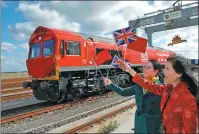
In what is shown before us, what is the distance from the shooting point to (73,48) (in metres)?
13.5

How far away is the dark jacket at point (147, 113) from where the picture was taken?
11.1 feet

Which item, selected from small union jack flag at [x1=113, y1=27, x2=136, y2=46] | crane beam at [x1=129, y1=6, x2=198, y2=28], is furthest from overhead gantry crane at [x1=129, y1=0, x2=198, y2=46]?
small union jack flag at [x1=113, y1=27, x2=136, y2=46]

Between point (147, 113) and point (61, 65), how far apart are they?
31.9 feet

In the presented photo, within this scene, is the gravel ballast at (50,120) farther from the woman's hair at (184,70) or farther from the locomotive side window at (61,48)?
the woman's hair at (184,70)

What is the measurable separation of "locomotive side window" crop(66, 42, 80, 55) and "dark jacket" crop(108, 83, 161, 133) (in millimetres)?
9944

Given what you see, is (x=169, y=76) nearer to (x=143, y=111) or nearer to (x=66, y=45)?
(x=143, y=111)

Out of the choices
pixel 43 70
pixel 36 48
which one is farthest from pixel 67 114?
pixel 36 48

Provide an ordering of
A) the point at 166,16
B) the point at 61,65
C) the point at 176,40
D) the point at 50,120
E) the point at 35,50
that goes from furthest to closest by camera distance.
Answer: the point at 166,16
the point at 176,40
the point at 35,50
the point at 61,65
the point at 50,120

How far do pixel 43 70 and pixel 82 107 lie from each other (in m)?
2.68

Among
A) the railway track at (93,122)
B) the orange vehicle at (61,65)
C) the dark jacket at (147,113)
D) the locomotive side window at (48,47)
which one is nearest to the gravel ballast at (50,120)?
the railway track at (93,122)

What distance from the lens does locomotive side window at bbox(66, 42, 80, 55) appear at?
13237 millimetres

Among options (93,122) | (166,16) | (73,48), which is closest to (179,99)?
(93,122)

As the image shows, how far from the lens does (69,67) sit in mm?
13312

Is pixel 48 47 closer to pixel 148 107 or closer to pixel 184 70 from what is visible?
pixel 148 107
